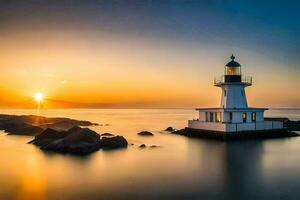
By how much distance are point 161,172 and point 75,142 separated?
30.1 ft

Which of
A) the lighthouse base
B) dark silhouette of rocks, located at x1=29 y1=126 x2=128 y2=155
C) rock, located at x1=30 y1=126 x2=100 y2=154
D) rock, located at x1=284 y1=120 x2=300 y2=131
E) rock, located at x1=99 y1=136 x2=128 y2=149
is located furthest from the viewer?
rock, located at x1=284 y1=120 x2=300 y2=131

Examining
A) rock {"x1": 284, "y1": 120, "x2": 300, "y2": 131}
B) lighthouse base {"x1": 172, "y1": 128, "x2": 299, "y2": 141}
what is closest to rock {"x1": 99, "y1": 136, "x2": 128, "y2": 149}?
lighthouse base {"x1": 172, "y1": 128, "x2": 299, "y2": 141}

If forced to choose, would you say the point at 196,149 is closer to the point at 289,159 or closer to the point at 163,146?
the point at 163,146

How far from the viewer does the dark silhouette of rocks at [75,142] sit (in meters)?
25.3

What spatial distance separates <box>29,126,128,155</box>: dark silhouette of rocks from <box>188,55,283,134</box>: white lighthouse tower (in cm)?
926

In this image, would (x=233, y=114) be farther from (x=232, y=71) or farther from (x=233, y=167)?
(x=233, y=167)

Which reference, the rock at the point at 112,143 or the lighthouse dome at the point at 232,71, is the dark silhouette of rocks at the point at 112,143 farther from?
the lighthouse dome at the point at 232,71

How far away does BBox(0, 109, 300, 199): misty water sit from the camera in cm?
1492

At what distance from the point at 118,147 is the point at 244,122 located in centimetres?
1248

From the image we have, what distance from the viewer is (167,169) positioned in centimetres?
2033

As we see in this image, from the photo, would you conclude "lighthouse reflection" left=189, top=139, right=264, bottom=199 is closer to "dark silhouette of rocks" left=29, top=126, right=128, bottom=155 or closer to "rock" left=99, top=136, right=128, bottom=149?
"rock" left=99, top=136, right=128, bottom=149

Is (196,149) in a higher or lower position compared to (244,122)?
lower

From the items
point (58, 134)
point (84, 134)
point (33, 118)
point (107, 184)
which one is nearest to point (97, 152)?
point (84, 134)

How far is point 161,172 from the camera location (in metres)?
19.5
